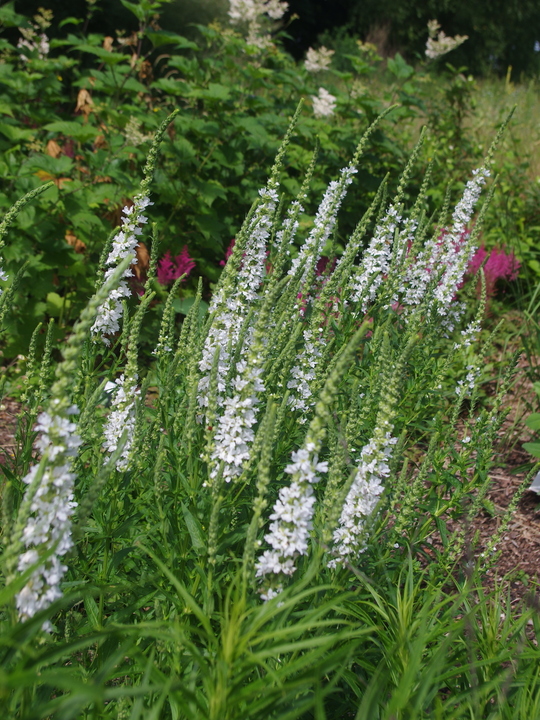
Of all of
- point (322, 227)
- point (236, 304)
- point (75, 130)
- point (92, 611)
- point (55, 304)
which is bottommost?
point (55, 304)

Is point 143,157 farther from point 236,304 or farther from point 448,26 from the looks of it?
point 448,26

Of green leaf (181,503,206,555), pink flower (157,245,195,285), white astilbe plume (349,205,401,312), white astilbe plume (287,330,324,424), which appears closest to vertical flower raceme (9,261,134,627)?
green leaf (181,503,206,555)

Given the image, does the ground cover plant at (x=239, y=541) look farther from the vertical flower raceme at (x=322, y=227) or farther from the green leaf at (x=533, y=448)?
the green leaf at (x=533, y=448)

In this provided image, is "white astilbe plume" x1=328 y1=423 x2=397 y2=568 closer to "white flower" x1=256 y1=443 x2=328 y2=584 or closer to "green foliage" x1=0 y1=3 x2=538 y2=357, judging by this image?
"white flower" x1=256 y1=443 x2=328 y2=584

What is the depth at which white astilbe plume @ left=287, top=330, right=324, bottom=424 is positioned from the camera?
9.79 feet

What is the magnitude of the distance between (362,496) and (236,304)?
1.14 m

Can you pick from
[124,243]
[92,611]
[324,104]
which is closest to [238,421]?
[92,611]

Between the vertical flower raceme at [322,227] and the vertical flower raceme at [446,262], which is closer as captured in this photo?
the vertical flower raceme at [322,227]

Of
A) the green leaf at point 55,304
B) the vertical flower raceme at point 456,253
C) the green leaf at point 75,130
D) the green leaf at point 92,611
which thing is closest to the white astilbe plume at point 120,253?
the green leaf at point 92,611

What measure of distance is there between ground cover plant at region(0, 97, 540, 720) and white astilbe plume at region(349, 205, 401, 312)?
0.13ft

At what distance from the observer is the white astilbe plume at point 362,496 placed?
2.26m

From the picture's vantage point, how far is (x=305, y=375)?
3062 millimetres

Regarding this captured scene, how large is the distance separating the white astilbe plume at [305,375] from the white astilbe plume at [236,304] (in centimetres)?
34

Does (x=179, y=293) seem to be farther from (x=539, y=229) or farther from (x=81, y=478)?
(x=539, y=229)
